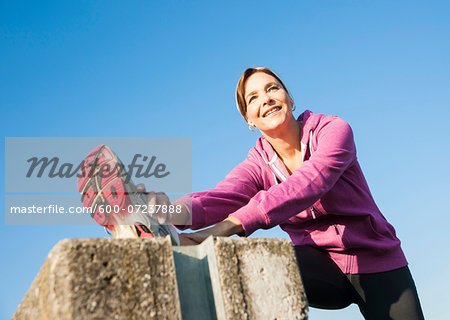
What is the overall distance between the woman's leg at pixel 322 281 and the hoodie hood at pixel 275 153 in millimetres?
542

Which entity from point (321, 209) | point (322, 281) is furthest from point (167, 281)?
point (321, 209)

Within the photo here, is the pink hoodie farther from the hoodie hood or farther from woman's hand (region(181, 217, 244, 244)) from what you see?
woman's hand (region(181, 217, 244, 244))

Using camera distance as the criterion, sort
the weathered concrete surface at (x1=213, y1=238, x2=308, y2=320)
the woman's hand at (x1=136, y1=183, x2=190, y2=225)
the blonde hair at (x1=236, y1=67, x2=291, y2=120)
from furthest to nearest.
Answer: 1. the blonde hair at (x1=236, y1=67, x2=291, y2=120)
2. the woman's hand at (x1=136, y1=183, x2=190, y2=225)
3. the weathered concrete surface at (x1=213, y1=238, x2=308, y2=320)

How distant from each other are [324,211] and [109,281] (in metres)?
1.73

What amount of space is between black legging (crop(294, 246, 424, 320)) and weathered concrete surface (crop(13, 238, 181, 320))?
131 centimetres

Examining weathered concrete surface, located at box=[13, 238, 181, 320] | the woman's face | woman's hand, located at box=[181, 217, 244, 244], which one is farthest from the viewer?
the woman's face

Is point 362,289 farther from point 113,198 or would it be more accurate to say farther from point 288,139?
point 113,198

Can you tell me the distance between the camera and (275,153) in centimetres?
323

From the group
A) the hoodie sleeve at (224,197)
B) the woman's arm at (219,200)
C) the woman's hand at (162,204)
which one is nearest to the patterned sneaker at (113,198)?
the woman's hand at (162,204)

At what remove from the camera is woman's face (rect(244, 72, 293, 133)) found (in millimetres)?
3225

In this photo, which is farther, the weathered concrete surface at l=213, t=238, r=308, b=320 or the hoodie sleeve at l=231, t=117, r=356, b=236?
the hoodie sleeve at l=231, t=117, r=356, b=236

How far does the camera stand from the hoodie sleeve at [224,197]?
282 cm

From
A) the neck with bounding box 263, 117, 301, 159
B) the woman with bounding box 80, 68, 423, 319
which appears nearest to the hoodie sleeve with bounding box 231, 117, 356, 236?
the woman with bounding box 80, 68, 423, 319

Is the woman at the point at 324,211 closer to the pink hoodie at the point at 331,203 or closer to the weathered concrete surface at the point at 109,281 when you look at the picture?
the pink hoodie at the point at 331,203
